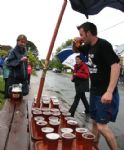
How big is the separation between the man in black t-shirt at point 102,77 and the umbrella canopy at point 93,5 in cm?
50

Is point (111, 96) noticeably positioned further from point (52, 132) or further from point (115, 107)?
point (52, 132)

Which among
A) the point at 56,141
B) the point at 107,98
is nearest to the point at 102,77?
the point at 107,98

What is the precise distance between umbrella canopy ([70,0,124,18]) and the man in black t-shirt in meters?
0.50

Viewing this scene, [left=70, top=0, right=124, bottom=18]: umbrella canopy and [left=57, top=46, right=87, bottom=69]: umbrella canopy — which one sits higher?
[left=70, top=0, right=124, bottom=18]: umbrella canopy

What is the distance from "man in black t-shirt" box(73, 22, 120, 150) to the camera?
4.23 m

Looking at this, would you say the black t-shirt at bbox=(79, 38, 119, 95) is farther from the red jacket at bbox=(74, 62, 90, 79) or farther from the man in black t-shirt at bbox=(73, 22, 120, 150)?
the red jacket at bbox=(74, 62, 90, 79)


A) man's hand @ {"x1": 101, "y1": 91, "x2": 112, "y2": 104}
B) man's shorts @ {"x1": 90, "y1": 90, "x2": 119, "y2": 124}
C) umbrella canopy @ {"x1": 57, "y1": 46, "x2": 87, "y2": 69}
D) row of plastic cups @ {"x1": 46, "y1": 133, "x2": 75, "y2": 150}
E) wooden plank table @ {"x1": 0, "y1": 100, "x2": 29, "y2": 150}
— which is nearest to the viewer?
row of plastic cups @ {"x1": 46, "y1": 133, "x2": 75, "y2": 150}

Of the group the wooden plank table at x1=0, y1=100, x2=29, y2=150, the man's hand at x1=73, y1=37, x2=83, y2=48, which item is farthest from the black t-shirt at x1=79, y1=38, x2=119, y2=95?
the wooden plank table at x1=0, y1=100, x2=29, y2=150

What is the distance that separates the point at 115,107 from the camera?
436cm

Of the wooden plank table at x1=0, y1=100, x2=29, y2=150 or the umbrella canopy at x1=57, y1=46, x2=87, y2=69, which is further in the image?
the umbrella canopy at x1=57, y1=46, x2=87, y2=69

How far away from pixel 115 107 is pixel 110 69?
456mm

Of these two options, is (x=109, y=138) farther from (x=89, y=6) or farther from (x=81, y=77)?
(x=81, y=77)

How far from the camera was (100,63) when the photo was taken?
14.6ft

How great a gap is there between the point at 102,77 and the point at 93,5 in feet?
3.43
